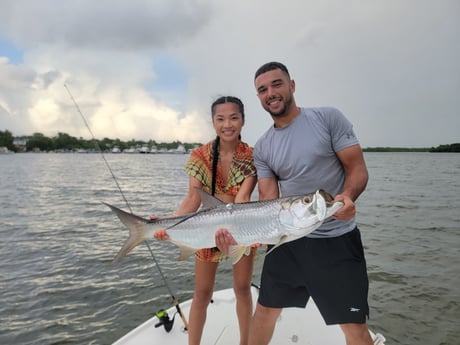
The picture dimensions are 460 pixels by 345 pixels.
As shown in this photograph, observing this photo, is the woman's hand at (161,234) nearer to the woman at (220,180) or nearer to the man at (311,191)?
the woman at (220,180)

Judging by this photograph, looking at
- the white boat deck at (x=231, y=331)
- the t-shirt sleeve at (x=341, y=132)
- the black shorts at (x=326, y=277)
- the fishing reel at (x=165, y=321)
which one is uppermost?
the t-shirt sleeve at (x=341, y=132)

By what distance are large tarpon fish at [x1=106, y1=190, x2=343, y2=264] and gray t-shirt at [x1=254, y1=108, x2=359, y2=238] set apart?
0.50 m

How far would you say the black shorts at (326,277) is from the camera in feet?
9.63

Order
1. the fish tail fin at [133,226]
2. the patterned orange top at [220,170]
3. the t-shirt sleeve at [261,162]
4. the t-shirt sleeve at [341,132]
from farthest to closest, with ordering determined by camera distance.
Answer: the patterned orange top at [220,170], the t-shirt sleeve at [261,162], the fish tail fin at [133,226], the t-shirt sleeve at [341,132]

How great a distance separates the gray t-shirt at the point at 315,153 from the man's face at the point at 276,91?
0.56ft

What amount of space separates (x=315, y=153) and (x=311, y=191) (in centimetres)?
34

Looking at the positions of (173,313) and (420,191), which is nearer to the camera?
(173,313)

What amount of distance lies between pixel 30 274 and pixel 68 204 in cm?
1035

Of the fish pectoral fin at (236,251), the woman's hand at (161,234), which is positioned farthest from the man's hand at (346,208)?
the woman's hand at (161,234)

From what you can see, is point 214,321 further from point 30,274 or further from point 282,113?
point 30,274

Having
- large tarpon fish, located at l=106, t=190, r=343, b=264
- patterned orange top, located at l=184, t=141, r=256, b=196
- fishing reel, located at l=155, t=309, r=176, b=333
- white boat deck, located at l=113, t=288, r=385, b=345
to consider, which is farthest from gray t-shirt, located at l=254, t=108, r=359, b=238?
fishing reel, located at l=155, t=309, r=176, b=333

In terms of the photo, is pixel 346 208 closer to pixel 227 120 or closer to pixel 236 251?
pixel 236 251

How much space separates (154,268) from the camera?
343 inches

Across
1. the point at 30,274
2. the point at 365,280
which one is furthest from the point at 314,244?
the point at 30,274
